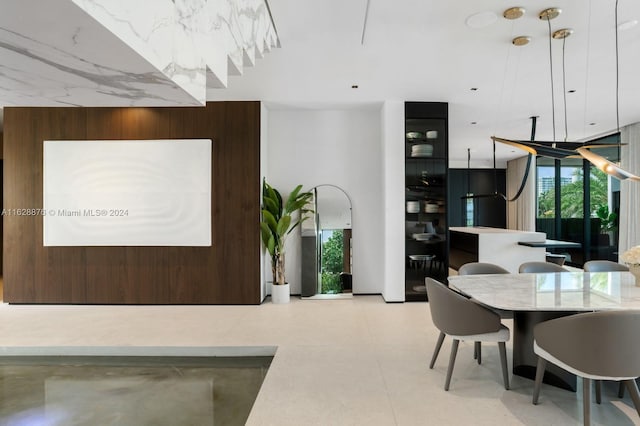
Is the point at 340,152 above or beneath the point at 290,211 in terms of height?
above

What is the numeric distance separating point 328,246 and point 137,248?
2.57m

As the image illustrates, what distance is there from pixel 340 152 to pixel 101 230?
3.41 m

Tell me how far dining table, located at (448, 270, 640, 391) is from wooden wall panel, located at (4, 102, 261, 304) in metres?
A: 2.94

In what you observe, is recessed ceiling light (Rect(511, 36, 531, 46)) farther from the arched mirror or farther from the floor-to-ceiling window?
the floor-to-ceiling window

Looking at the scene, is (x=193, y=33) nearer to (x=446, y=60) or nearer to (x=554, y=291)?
(x=446, y=60)

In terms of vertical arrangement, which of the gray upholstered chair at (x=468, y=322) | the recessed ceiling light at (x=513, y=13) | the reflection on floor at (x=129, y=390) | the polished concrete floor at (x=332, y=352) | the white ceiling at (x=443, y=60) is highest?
the white ceiling at (x=443, y=60)

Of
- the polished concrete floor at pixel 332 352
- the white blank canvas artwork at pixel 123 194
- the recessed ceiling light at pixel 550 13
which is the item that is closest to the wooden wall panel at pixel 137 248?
the white blank canvas artwork at pixel 123 194

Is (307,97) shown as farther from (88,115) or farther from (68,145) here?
(68,145)

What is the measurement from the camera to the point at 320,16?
2.88 metres

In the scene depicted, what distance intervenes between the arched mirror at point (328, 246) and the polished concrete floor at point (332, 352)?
28cm

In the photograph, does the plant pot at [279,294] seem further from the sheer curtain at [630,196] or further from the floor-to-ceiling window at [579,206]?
the floor-to-ceiling window at [579,206]

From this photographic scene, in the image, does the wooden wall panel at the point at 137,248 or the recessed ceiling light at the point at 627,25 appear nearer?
the recessed ceiling light at the point at 627,25

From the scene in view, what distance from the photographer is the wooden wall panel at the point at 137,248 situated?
195 inches

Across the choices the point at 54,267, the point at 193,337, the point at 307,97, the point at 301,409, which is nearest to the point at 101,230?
the point at 54,267
